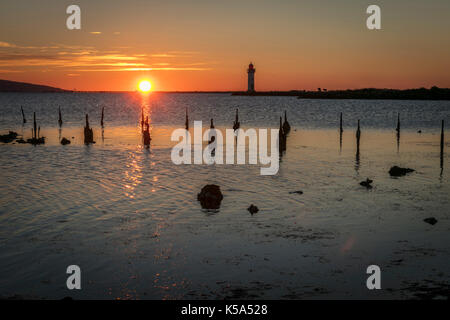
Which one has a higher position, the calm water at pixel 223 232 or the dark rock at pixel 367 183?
the dark rock at pixel 367 183

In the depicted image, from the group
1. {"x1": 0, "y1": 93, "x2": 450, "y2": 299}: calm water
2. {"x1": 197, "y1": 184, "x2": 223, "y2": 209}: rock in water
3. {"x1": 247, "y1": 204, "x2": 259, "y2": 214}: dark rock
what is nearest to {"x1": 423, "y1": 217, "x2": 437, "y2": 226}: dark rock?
{"x1": 0, "y1": 93, "x2": 450, "y2": 299}: calm water

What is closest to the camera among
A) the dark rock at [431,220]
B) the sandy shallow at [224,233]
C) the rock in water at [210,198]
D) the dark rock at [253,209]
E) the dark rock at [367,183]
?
the sandy shallow at [224,233]

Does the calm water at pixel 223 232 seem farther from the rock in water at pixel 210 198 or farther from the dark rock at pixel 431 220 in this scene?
the rock in water at pixel 210 198

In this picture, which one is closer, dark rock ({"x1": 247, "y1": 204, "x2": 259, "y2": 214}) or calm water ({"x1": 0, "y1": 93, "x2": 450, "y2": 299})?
calm water ({"x1": 0, "y1": 93, "x2": 450, "y2": 299})

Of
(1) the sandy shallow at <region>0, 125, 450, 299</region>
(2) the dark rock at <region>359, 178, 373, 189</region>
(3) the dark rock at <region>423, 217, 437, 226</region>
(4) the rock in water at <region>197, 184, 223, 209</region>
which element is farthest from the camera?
(2) the dark rock at <region>359, 178, 373, 189</region>

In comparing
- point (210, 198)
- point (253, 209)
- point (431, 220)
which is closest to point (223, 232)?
point (253, 209)

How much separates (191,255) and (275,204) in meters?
7.93

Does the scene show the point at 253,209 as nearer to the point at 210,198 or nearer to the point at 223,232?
the point at 210,198

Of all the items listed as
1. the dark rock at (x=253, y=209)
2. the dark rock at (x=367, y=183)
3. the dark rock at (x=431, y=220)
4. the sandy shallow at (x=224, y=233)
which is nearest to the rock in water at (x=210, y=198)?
the sandy shallow at (x=224, y=233)

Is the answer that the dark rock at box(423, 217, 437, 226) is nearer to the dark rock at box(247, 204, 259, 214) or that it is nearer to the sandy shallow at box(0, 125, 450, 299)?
the sandy shallow at box(0, 125, 450, 299)

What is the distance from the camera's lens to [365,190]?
2533 centimetres

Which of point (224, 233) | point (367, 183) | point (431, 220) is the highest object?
point (367, 183)

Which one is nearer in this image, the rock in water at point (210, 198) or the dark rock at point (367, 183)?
the rock in water at point (210, 198)

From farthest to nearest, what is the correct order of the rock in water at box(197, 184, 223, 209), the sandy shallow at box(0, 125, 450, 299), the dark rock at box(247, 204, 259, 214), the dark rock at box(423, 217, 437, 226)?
1. the rock in water at box(197, 184, 223, 209)
2. the dark rock at box(247, 204, 259, 214)
3. the dark rock at box(423, 217, 437, 226)
4. the sandy shallow at box(0, 125, 450, 299)
